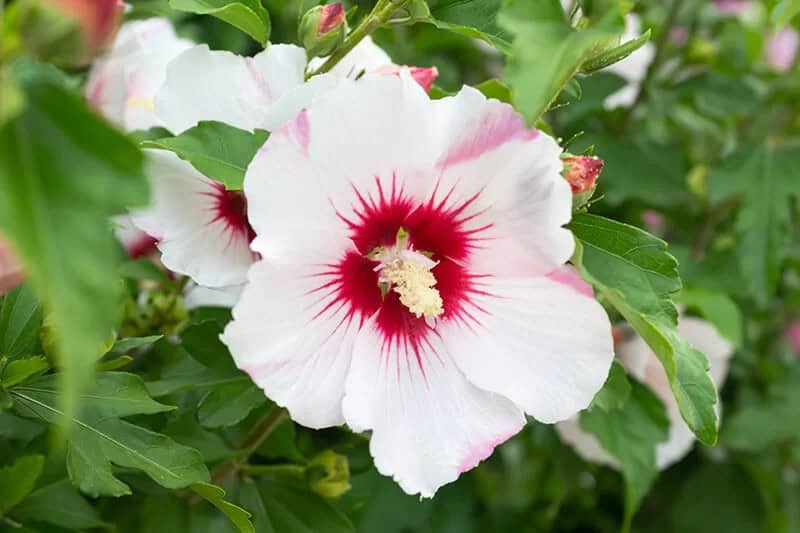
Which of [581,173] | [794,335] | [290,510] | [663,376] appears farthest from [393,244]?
[794,335]

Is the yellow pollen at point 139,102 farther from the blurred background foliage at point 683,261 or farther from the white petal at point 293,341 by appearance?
the white petal at point 293,341

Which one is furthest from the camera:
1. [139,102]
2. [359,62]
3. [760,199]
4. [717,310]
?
[760,199]

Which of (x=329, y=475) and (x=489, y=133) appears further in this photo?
(x=329, y=475)

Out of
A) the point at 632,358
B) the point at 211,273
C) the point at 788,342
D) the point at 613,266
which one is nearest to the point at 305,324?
the point at 211,273

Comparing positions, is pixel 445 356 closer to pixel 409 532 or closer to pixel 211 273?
pixel 211 273

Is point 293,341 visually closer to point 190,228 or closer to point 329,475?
point 190,228

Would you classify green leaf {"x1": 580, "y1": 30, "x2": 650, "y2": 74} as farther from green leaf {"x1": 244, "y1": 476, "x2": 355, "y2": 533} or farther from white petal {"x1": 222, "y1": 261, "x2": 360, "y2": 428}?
green leaf {"x1": 244, "y1": 476, "x2": 355, "y2": 533}

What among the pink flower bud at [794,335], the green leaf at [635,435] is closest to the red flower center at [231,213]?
the green leaf at [635,435]
